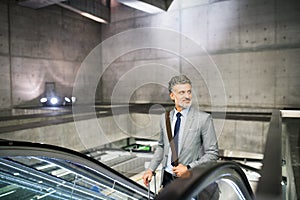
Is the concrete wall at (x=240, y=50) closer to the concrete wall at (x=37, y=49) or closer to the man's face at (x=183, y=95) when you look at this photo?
the concrete wall at (x=37, y=49)

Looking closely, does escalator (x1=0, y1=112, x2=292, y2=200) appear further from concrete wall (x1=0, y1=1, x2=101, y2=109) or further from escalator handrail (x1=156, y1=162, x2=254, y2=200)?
concrete wall (x1=0, y1=1, x2=101, y2=109)

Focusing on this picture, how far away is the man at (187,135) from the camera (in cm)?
211

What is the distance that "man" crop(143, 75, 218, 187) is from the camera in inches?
83.1

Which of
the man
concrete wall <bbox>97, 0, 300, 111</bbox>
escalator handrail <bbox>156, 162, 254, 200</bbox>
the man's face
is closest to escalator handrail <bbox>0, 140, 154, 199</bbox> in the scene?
the man

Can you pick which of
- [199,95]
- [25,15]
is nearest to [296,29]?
[199,95]

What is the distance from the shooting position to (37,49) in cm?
1093

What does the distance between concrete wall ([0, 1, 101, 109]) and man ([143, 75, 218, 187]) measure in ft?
31.9

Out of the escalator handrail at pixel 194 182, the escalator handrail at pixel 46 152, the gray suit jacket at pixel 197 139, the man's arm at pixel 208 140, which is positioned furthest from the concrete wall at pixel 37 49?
the escalator handrail at pixel 194 182

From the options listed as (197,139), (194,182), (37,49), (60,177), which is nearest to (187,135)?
(197,139)

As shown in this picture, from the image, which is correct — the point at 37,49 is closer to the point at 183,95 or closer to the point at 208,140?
the point at 183,95

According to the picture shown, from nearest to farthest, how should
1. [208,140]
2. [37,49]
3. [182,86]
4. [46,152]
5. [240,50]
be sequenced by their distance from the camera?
[46,152], [208,140], [182,86], [240,50], [37,49]

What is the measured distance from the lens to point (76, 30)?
12609 millimetres

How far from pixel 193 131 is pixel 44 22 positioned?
1133cm

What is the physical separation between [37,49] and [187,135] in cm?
1080
